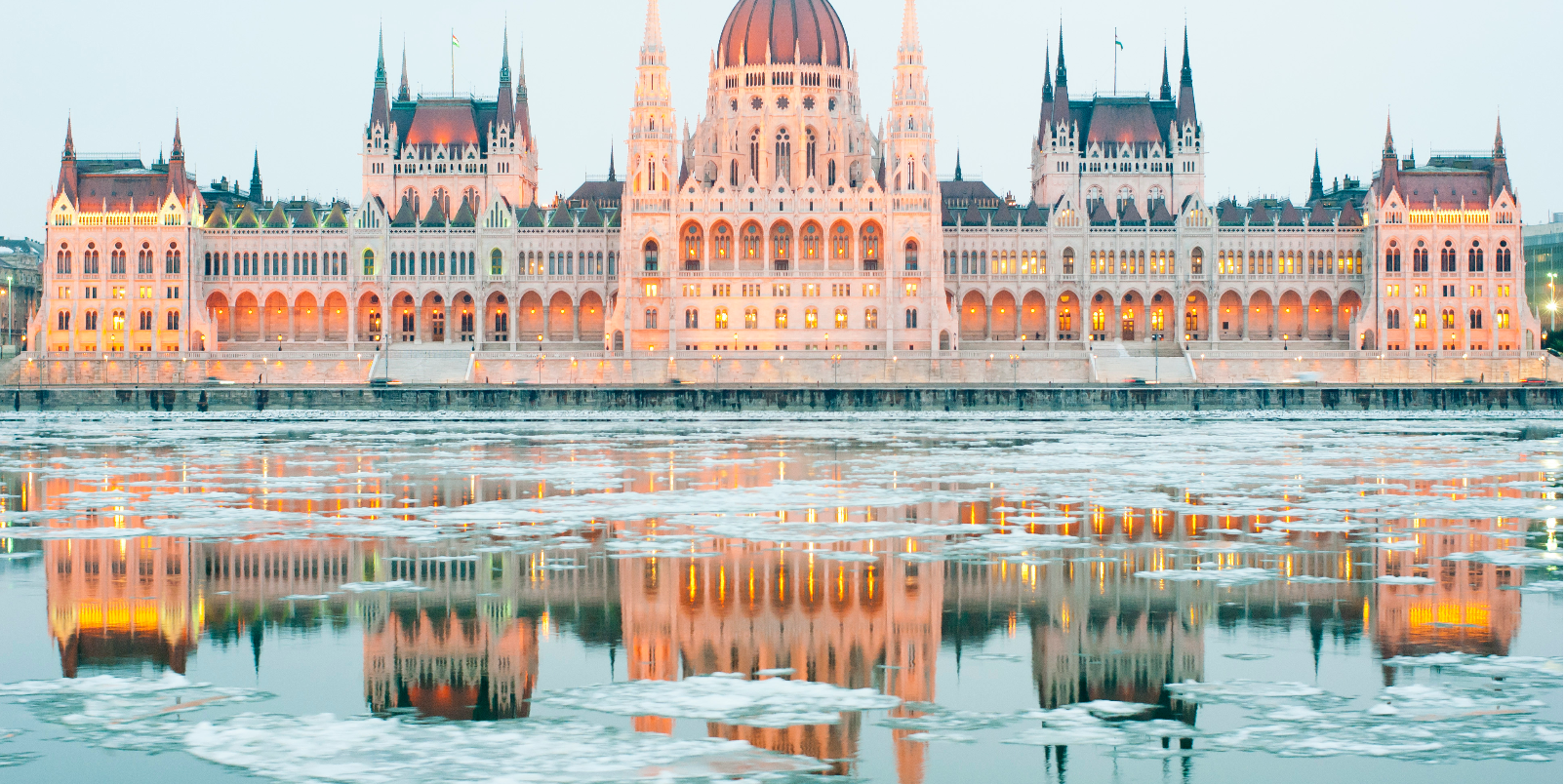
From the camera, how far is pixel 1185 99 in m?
136

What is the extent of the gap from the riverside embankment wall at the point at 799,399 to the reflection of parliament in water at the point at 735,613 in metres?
60.5

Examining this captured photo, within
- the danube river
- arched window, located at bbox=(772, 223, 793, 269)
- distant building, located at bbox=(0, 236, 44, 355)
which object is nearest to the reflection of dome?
arched window, located at bbox=(772, 223, 793, 269)

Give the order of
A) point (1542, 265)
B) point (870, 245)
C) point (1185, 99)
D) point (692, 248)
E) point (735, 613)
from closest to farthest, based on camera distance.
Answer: point (735, 613) < point (692, 248) < point (870, 245) < point (1185, 99) < point (1542, 265)

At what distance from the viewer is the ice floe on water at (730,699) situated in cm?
1300

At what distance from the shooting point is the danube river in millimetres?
11945

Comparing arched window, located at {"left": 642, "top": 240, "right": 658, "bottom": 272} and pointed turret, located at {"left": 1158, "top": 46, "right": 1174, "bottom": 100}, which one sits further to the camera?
pointed turret, located at {"left": 1158, "top": 46, "right": 1174, "bottom": 100}

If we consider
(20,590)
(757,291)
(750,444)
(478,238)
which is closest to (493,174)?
(478,238)

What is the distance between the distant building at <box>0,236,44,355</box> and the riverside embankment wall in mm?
63322

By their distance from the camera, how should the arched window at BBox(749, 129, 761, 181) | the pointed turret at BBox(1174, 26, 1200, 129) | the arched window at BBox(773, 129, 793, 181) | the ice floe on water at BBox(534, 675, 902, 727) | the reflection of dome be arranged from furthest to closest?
the pointed turret at BBox(1174, 26, 1200, 129) < the reflection of dome < the arched window at BBox(773, 129, 793, 181) < the arched window at BBox(749, 129, 761, 181) < the ice floe on water at BBox(534, 675, 902, 727)

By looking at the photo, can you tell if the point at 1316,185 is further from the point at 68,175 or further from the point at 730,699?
the point at 730,699

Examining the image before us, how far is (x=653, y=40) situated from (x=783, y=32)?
11286mm

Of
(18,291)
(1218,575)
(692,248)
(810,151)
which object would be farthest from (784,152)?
(1218,575)

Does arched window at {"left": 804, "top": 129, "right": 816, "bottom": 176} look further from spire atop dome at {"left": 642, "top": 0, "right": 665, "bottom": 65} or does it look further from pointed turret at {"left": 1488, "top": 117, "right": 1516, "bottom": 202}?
pointed turret at {"left": 1488, "top": 117, "right": 1516, "bottom": 202}

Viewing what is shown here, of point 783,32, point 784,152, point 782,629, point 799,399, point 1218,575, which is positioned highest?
point 783,32
